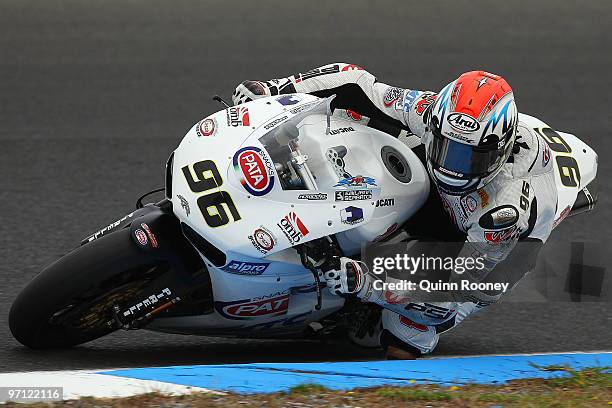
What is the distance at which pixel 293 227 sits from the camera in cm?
487

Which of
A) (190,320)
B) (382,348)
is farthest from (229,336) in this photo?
(382,348)

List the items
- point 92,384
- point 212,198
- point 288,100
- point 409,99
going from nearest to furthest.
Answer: point 92,384, point 212,198, point 288,100, point 409,99

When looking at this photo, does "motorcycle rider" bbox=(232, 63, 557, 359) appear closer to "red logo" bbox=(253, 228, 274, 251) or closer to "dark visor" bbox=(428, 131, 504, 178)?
"dark visor" bbox=(428, 131, 504, 178)

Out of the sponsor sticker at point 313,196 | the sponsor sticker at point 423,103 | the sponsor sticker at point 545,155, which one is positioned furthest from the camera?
the sponsor sticker at point 423,103

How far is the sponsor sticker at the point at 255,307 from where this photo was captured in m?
5.19

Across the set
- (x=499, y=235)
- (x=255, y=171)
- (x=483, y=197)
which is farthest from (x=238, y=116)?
(x=499, y=235)

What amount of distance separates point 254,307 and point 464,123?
120 cm

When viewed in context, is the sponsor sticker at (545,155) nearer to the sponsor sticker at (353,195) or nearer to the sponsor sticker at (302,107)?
the sponsor sticker at (353,195)

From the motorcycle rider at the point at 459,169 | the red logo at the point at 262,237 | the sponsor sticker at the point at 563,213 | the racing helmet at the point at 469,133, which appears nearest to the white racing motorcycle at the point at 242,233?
the red logo at the point at 262,237

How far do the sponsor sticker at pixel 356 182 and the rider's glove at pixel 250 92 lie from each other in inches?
30.1

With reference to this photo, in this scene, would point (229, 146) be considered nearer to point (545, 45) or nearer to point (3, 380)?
point (3, 380)

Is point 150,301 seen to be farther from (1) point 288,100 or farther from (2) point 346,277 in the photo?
(1) point 288,100

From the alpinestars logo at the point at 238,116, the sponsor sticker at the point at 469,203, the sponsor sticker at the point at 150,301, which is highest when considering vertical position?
the alpinestars logo at the point at 238,116

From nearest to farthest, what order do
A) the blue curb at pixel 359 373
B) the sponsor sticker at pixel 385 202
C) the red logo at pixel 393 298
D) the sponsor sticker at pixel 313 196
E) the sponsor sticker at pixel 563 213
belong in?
the blue curb at pixel 359 373 < the sponsor sticker at pixel 313 196 < the sponsor sticker at pixel 385 202 < the red logo at pixel 393 298 < the sponsor sticker at pixel 563 213
